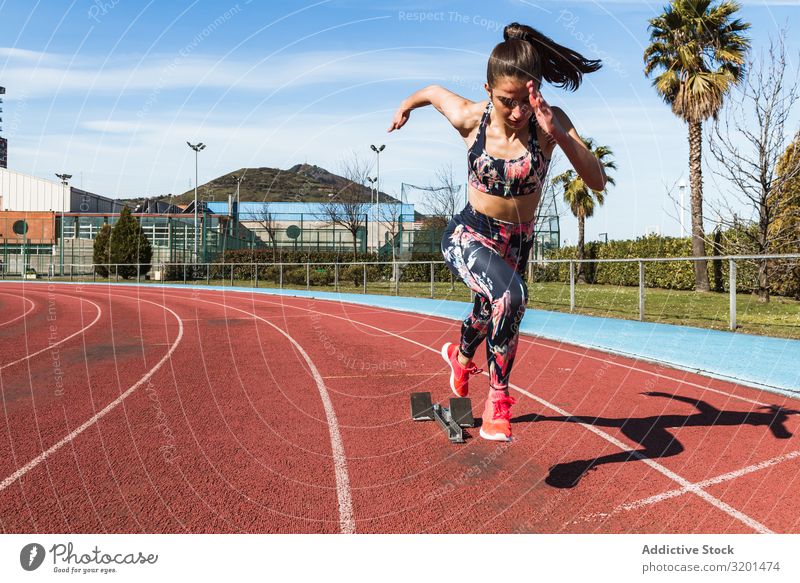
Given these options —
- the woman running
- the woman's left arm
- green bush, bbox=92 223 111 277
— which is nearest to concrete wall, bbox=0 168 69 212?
green bush, bbox=92 223 111 277

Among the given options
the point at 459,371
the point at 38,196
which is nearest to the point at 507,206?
the point at 459,371

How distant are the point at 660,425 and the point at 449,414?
6.29 ft

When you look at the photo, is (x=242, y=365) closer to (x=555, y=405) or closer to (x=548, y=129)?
(x=555, y=405)

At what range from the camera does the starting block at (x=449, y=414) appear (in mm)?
4980

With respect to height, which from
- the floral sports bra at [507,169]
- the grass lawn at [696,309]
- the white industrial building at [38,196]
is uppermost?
the white industrial building at [38,196]

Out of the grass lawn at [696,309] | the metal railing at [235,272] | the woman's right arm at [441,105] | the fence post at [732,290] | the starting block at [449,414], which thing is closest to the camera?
the woman's right arm at [441,105]

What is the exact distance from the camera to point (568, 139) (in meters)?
2.97

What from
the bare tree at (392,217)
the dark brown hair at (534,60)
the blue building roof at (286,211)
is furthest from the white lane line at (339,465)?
the blue building roof at (286,211)

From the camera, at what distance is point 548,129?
279 cm

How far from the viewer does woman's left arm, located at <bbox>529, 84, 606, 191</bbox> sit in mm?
2775

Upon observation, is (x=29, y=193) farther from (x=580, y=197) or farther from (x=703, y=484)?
(x=703, y=484)

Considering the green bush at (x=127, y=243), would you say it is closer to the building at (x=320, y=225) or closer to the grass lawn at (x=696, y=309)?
→ the building at (x=320, y=225)

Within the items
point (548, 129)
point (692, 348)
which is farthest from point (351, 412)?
point (692, 348)
